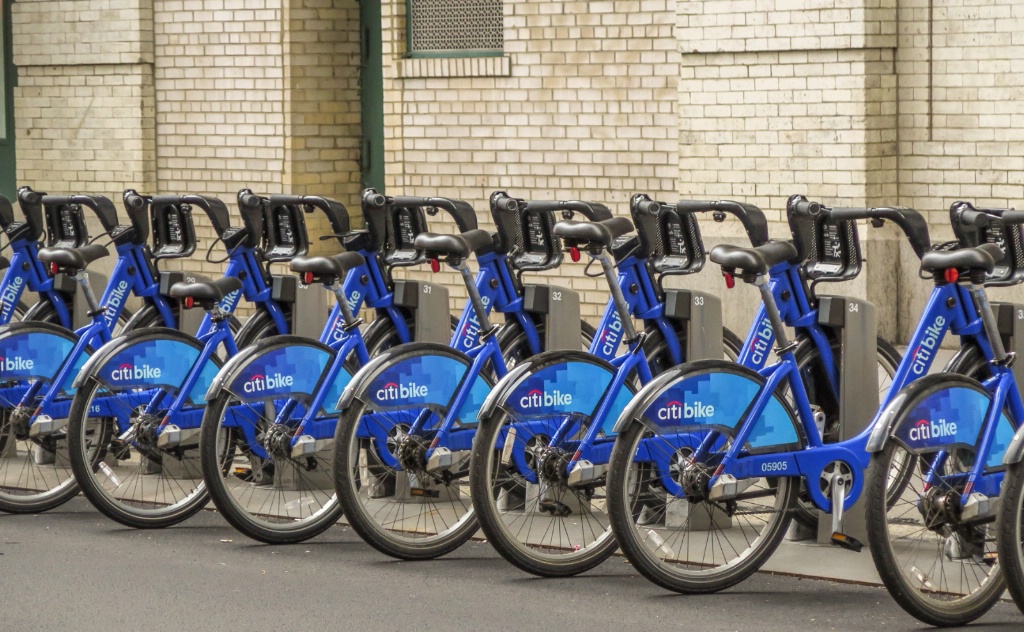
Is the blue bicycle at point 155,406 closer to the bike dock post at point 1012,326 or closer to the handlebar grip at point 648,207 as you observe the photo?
the handlebar grip at point 648,207

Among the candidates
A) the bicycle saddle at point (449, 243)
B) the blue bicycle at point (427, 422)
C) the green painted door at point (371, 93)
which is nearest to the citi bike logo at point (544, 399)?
the blue bicycle at point (427, 422)

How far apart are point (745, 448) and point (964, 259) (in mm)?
910

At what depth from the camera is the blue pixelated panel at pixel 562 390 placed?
6.36 metres

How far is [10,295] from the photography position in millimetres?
8594

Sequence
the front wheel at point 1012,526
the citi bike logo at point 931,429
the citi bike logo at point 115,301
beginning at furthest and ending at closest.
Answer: the citi bike logo at point 115,301 → the citi bike logo at point 931,429 → the front wheel at point 1012,526

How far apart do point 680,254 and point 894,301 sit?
4845 mm

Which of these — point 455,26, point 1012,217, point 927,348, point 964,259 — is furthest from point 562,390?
point 455,26

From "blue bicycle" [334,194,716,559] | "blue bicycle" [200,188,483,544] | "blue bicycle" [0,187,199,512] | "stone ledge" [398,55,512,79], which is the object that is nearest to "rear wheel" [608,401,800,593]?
"blue bicycle" [334,194,716,559]

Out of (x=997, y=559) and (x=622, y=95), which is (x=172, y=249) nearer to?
(x=997, y=559)

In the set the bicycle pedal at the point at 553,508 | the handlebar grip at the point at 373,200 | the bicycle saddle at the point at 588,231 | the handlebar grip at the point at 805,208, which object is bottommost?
the bicycle pedal at the point at 553,508

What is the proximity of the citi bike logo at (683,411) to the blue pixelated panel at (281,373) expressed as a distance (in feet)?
5.28

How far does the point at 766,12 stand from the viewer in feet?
36.9

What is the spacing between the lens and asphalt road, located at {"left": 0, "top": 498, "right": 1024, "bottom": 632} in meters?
5.80

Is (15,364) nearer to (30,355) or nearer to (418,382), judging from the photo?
(30,355)
